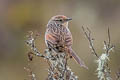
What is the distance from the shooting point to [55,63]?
7.54m

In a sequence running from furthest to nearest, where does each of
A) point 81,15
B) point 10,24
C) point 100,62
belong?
point 10,24 < point 81,15 < point 100,62

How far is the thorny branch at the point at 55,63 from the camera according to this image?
7.14 meters

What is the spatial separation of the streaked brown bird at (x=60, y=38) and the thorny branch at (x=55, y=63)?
0.15 metres

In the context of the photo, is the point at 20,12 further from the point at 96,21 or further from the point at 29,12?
the point at 96,21

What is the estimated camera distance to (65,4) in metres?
19.9

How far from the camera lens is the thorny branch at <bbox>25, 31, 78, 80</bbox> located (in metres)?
7.14

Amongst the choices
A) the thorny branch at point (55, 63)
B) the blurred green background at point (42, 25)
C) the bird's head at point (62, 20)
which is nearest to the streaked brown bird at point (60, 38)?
the bird's head at point (62, 20)

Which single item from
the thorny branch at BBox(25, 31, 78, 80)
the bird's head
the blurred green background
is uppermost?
the bird's head

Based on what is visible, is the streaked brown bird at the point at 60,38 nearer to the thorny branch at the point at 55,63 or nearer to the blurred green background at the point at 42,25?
the thorny branch at the point at 55,63

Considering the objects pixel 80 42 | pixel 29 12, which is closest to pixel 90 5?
pixel 29 12

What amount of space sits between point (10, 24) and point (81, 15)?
396 cm

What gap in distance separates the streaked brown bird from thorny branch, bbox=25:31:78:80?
0.15 metres

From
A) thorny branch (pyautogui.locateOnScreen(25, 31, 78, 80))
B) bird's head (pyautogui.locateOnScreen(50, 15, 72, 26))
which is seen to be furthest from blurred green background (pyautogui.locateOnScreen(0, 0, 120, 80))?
thorny branch (pyautogui.locateOnScreen(25, 31, 78, 80))

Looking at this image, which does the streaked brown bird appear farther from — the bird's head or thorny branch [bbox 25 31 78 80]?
thorny branch [bbox 25 31 78 80]
